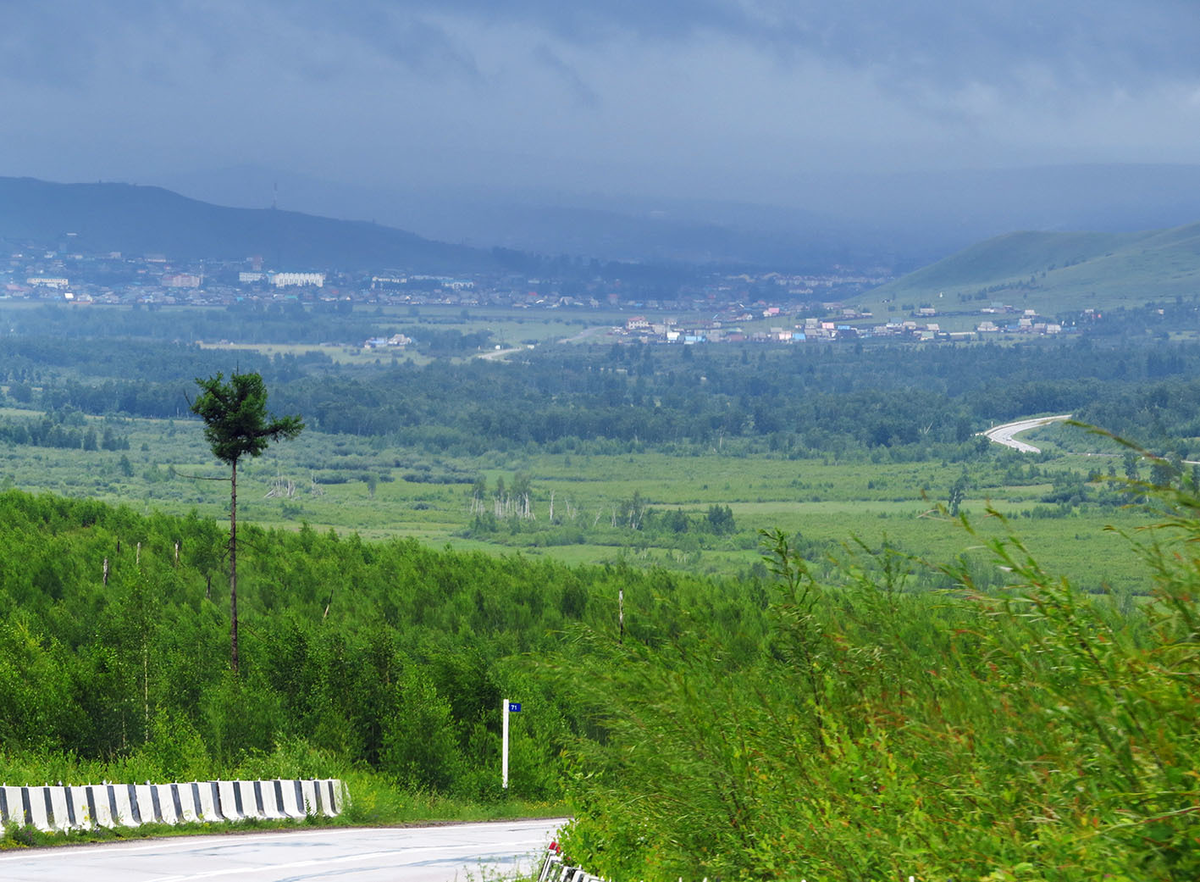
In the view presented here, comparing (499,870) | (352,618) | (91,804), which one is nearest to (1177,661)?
(499,870)

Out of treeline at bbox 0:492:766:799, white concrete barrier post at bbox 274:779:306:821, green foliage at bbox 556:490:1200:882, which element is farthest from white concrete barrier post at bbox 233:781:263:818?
green foliage at bbox 556:490:1200:882

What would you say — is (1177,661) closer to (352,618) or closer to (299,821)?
(299,821)

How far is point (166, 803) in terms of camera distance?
24844mm

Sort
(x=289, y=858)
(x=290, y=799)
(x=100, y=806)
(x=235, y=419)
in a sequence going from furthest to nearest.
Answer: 1. (x=235, y=419)
2. (x=290, y=799)
3. (x=100, y=806)
4. (x=289, y=858)

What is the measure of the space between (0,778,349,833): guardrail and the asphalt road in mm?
864

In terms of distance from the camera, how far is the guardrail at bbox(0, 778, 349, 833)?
22531 mm

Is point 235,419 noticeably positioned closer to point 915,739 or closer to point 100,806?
point 100,806

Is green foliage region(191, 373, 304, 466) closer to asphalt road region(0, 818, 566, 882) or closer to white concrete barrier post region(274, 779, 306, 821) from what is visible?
white concrete barrier post region(274, 779, 306, 821)

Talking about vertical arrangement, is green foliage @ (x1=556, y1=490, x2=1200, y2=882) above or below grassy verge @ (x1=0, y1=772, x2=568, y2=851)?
above

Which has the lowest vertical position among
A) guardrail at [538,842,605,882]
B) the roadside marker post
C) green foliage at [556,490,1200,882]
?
the roadside marker post

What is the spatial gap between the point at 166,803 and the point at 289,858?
386cm

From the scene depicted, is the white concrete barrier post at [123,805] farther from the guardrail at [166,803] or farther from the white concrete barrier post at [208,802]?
the white concrete barrier post at [208,802]

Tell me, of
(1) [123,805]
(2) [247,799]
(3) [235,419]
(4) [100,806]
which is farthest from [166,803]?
(3) [235,419]

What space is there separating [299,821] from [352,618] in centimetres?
4159
